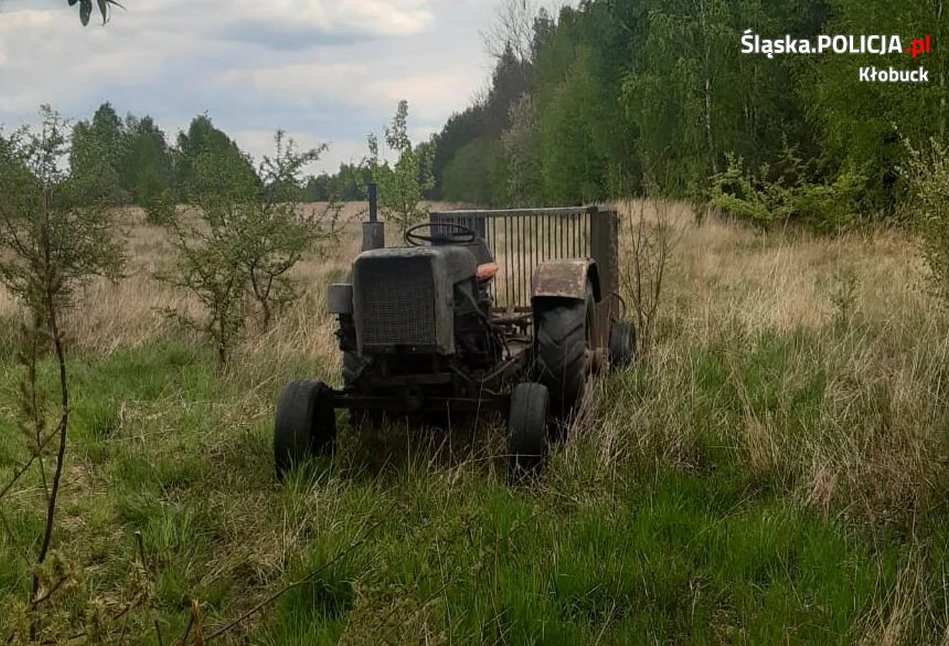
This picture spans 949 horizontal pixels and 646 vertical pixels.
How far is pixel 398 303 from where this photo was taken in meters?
3.67

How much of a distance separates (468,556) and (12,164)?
727cm

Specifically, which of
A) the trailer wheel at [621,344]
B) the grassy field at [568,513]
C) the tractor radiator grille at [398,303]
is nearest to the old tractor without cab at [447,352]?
the tractor radiator grille at [398,303]

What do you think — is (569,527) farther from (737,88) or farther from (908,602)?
(737,88)

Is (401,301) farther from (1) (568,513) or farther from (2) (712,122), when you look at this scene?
(2) (712,122)

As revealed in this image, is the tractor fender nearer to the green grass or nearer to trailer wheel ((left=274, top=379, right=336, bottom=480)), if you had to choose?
the green grass

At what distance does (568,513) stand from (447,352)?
2.89ft

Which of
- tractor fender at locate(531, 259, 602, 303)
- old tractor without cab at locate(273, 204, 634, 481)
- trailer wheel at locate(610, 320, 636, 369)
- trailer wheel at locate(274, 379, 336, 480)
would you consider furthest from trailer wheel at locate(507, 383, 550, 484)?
trailer wheel at locate(610, 320, 636, 369)

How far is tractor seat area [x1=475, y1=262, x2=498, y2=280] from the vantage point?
15.0 ft

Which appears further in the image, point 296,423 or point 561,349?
point 561,349

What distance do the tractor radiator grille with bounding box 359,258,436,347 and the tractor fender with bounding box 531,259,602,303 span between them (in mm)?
944

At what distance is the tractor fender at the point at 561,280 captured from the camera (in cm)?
439

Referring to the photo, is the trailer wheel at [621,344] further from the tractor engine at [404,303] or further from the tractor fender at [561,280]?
the tractor engine at [404,303]

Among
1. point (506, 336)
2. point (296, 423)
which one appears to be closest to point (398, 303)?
point (296, 423)

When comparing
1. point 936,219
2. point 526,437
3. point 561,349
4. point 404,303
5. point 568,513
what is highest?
point 936,219
